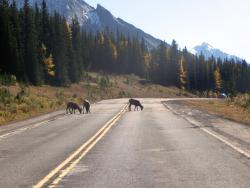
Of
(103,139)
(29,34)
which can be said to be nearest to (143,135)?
(103,139)

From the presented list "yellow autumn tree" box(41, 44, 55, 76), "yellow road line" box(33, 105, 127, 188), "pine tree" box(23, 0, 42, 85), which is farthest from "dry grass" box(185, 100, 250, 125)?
"yellow autumn tree" box(41, 44, 55, 76)

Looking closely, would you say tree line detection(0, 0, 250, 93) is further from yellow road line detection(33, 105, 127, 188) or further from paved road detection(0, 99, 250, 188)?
yellow road line detection(33, 105, 127, 188)

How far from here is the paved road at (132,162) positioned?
9901 millimetres

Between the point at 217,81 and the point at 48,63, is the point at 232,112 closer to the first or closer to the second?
the point at 48,63

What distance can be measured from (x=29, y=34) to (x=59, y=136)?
6665cm

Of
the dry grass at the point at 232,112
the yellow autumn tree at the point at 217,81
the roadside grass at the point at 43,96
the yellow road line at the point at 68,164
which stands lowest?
the yellow road line at the point at 68,164

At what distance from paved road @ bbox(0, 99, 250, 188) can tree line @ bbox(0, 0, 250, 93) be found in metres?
52.7

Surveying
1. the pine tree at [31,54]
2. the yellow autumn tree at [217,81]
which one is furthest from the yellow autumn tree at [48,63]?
the yellow autumn tree at [217,81]

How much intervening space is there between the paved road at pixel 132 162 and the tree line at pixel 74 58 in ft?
173

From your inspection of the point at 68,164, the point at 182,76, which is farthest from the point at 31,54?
the point at 182,76

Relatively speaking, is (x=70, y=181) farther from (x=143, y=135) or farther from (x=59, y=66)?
(x=59, y=66)

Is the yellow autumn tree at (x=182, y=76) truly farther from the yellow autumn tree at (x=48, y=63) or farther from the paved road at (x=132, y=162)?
the paved road at (x=132, y=162)

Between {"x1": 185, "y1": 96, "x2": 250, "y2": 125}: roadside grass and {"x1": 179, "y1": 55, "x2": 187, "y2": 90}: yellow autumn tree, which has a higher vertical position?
{"x1": 179, "y1": 55, "x2": 187, "y2": 90}: yellow autumn tree

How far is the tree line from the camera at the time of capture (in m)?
78.7
